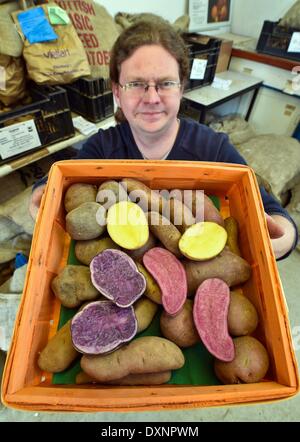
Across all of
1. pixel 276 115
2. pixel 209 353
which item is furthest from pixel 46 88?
pixel 276 115

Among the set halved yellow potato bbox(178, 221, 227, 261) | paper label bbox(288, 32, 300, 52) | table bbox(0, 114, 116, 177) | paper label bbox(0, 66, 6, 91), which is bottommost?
table bbox(0, 114, 116, 177)

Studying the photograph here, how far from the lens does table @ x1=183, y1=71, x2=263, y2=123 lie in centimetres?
167

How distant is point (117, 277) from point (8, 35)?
109 cm

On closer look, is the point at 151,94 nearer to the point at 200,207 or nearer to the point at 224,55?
the point at 200,207

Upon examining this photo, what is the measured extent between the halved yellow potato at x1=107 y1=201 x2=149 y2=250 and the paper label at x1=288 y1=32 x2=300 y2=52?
6.19ft

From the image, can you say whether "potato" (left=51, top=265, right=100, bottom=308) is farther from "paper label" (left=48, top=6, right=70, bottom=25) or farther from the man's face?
"paper label" (left=48, top=6, right=70, bottom=25)

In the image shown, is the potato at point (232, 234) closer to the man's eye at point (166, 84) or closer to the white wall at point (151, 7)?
the man's eye at point (166, 84)

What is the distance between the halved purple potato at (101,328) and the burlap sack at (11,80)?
1.06 metres

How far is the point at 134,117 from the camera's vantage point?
708mm

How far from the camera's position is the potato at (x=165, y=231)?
496 millimetres

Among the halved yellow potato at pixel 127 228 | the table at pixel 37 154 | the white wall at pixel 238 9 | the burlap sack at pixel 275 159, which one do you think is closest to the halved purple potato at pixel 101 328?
the halved yellow potato at pixel 127 228

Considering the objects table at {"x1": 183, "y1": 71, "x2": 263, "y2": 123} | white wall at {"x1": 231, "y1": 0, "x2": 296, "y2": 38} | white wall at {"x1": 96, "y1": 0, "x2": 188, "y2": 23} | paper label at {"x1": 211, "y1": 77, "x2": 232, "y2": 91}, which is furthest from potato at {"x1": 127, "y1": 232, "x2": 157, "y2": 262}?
white wall at {"x1": 231, "y1": 0, "x2": 296, "y2": 38}

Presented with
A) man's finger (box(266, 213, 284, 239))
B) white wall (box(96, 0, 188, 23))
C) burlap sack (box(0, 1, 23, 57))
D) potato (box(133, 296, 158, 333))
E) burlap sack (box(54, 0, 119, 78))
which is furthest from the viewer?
white wall (box(96, 0, 188, 23))
